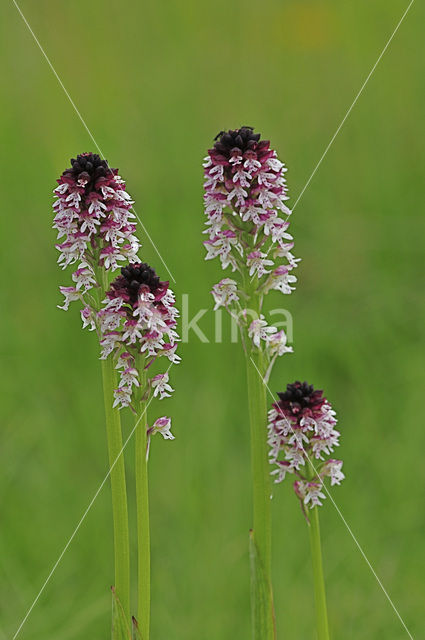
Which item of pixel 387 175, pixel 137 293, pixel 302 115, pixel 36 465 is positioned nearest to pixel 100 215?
pixel 137 293

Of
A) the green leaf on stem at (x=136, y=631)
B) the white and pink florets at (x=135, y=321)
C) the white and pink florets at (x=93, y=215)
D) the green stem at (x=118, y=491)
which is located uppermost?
the white and pink florets at (x=93, y=215)

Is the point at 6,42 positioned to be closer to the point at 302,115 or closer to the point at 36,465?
the point at 302,115

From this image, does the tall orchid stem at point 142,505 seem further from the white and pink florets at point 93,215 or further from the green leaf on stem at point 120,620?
the white and pink florets at point 93,215

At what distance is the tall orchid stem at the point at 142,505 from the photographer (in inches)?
73.2

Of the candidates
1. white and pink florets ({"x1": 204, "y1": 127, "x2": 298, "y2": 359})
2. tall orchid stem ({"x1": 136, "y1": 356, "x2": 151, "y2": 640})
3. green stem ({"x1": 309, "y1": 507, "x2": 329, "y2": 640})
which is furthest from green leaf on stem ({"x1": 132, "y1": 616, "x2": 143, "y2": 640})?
white and pink florets ({"x1": 204, "y1": 127, "x2": 298, "y2": 359})

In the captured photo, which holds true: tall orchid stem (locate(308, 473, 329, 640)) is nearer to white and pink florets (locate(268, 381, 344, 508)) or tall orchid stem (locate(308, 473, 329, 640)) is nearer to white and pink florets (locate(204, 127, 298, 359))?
white and pink florets (locate(268, 381, 344, 508))

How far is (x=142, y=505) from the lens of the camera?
6.14ft

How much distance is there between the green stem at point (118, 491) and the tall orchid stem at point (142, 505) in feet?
0.12

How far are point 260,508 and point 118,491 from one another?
359mm

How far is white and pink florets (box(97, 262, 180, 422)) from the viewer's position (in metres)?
1.74

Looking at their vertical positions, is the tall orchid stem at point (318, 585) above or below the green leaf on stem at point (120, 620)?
above

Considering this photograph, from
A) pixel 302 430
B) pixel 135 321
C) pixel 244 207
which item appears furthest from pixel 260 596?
pixel 244 207

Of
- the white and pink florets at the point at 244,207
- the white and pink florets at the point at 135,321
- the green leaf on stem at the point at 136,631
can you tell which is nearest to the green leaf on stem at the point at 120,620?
the green leaf on stem at the point at 136,631

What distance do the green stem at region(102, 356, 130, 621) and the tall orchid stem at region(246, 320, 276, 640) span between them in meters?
0.32
